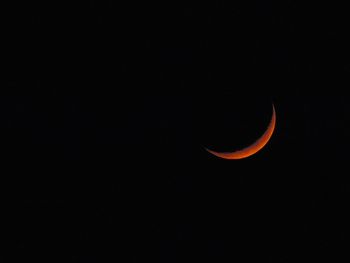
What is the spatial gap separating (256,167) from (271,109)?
8.33ft

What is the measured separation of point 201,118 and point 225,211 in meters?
3.73

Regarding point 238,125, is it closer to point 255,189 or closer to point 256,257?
point 255,189

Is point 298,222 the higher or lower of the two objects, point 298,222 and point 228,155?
the higher

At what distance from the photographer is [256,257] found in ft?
24.0

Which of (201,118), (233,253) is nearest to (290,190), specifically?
(233,253)

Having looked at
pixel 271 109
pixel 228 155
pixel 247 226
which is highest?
pixel 247 226

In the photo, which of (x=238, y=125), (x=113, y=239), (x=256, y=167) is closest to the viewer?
(x=238, y=125)

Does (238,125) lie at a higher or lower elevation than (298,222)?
lower

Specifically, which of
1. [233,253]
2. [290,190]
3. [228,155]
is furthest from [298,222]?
[228,155]

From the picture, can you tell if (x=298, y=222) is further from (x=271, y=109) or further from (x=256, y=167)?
(x=271, y=109)

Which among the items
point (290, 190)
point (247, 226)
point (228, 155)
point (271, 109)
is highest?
point (290, 190)

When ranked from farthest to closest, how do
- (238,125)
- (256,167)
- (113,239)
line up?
(113,239), (256,167), (238,125)

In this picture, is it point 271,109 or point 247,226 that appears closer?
point 271,109

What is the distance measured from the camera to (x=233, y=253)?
288 inches
